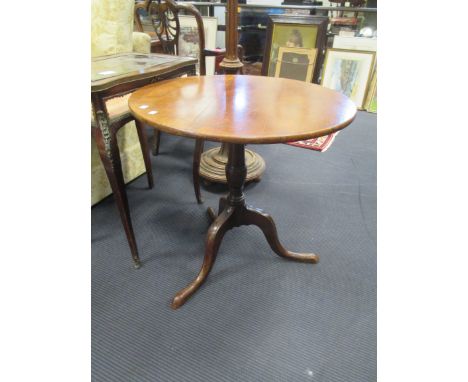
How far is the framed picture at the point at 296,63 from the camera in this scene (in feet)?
9.21

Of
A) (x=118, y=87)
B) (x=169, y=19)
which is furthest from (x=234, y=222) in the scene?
(x=169, y=19)

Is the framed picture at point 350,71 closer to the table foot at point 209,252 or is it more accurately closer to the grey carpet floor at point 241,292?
the grey carpet floor at point 241,292

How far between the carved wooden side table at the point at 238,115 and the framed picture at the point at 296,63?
181 centimetres

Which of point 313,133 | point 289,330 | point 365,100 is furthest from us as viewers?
point 365,100

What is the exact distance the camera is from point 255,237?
145cm

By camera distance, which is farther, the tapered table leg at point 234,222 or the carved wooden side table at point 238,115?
the tapered table leg at point 234,222

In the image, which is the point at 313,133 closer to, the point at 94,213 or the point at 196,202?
the point at 196,202

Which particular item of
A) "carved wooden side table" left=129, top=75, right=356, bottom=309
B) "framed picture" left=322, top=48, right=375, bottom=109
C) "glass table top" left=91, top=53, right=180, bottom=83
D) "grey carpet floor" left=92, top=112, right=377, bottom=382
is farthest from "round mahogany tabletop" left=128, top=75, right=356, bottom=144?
"framed picture" left=322, top=48, right=375, bottom=109

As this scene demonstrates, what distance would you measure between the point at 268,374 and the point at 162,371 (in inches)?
12.3

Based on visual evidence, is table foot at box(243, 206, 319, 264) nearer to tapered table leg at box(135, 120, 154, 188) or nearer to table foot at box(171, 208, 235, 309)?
table foot at box(171, 208, 235, 309)

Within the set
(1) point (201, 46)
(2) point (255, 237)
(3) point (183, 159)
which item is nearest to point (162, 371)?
(2) point (255, 237)

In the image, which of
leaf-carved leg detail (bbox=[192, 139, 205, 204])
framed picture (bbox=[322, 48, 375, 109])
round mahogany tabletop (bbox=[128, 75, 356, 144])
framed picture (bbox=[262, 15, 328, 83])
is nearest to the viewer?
round mahogany tabletop (bbox=[128, 75, 356, 144])

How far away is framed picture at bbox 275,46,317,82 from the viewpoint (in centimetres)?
281

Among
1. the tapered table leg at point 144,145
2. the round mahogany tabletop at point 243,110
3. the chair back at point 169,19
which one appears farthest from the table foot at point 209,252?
the chair back at point 169,19
